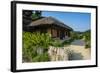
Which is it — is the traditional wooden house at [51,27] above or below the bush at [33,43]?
above

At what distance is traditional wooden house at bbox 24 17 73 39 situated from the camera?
5.38ft

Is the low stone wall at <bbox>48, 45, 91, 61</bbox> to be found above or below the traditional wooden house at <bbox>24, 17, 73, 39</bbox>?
below

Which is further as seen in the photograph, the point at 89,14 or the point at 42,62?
the point at 89,14

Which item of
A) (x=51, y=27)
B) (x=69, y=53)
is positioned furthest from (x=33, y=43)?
(x=69, y=53)

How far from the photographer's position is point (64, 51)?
1.73m

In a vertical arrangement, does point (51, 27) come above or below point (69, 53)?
above

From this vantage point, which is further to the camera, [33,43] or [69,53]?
[69,53]

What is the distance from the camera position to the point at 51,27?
1.69m

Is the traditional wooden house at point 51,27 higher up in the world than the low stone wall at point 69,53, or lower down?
higher up

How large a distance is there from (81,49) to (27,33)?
1.56 ft

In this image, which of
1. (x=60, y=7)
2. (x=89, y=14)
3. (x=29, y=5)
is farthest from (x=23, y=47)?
(x=89, y=14)

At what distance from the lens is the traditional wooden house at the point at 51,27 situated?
1640 millimetres

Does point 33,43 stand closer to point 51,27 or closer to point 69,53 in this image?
point 51,27

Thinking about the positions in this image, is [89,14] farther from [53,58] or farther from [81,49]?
[53,58]
